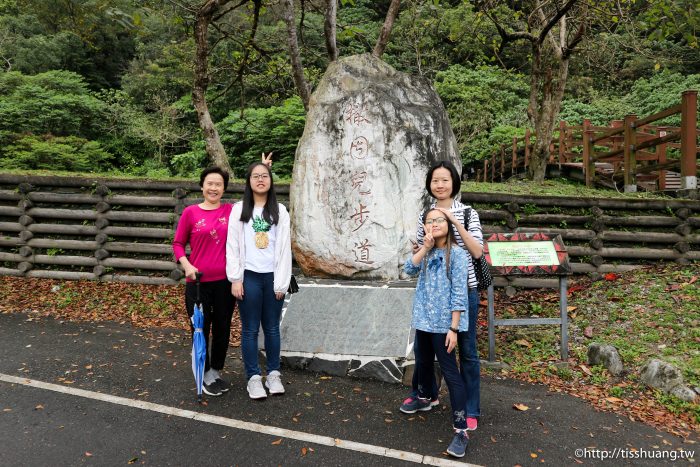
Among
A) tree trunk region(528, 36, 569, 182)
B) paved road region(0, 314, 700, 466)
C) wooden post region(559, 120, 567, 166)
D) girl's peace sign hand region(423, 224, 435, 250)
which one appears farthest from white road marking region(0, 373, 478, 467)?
wooden post region(559, 120, 567, 166)

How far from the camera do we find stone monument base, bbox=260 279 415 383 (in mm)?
4723

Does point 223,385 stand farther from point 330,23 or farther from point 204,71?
point 330,23

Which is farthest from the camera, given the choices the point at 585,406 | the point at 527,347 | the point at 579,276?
the point at 579,276

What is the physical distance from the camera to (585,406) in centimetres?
418

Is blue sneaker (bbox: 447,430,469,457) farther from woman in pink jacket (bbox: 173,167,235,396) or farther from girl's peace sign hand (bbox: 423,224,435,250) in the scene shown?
woman in pink jacket (bbox: 173,167,235,396)

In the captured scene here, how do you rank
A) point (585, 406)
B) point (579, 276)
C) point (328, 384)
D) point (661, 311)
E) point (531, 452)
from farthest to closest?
point (579, 276) < point (661, 311) < point (328, 384) < point (585, 406) < point (531, 452)

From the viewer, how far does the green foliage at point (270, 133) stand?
1516 cm

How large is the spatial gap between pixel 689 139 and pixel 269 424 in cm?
822

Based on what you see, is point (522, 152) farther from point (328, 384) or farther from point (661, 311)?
point (328, 384)

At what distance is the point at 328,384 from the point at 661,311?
164 inches

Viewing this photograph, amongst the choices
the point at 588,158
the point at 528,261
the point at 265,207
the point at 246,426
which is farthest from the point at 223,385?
the point at 588,158

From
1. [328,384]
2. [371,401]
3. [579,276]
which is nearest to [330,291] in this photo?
[328,384]

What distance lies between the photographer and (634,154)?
962 cm

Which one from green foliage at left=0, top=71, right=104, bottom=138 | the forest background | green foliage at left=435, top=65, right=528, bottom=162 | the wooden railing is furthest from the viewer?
green foliage at left=435, top=65, right=528, bottom=162
